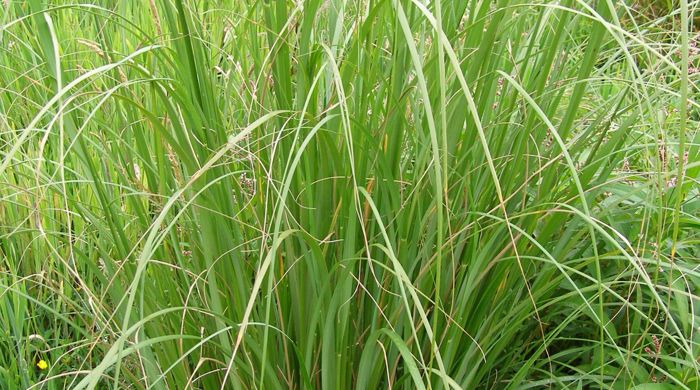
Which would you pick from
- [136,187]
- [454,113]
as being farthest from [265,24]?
[136,187]

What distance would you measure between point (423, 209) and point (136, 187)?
20.7 inches

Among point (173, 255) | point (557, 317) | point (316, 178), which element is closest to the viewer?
point (316, 178)

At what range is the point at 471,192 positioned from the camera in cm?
124

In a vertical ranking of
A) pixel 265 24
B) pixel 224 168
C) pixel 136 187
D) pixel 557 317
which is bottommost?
pixel 557 317

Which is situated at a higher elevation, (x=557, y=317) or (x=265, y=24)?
(x=265, y=24)

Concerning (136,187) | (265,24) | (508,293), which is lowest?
(508,293)

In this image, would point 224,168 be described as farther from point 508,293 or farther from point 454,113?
point 508,293

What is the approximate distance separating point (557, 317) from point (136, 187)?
78 cm

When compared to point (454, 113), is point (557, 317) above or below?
below

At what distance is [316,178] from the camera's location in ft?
3.89

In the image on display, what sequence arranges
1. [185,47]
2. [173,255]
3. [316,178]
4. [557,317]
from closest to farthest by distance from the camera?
[185,47] < [316,178] < [173,255] < [557,317]

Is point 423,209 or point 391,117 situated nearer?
point 391,117

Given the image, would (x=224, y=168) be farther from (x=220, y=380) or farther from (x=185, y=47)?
(x=220, y=380)

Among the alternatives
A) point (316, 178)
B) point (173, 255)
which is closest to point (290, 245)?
point (316, 178)
